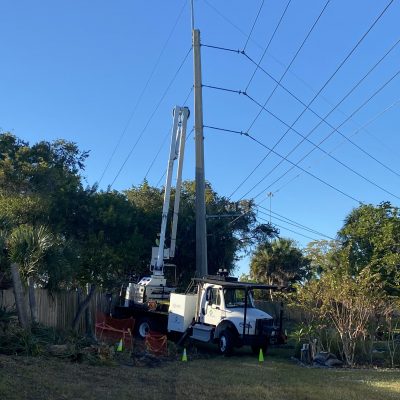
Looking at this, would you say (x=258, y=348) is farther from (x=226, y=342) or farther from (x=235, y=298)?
(x=235, y=298)

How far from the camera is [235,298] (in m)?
19.8

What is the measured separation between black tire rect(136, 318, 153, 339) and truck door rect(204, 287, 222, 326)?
10.7 ft

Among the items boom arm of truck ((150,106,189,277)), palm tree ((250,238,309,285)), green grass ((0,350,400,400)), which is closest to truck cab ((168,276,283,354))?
green grass ((0,350,400,400))

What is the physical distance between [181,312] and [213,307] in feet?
4.69

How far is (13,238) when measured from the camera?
15117 millimetres

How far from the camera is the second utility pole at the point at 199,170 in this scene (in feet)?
78.0

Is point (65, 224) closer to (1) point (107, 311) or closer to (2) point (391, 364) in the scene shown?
(1) point (107, 311)

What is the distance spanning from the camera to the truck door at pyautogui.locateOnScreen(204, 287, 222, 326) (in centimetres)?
1945

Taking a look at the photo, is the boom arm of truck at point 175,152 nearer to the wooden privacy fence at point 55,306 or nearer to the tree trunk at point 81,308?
the wooden privacy fence at point 55,306

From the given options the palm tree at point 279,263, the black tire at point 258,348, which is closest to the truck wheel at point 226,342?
the black tire at point 258,348

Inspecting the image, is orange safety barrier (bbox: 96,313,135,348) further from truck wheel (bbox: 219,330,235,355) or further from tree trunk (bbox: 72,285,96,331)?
truck wheel (bbox: 219,330,235,355)

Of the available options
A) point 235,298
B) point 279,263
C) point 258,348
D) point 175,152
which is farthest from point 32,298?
point 279,263

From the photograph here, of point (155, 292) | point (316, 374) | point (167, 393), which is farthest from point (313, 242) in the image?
point (167, 393)

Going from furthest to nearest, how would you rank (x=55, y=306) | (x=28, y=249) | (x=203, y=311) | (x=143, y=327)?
(x=143, y=327) → (x=203, y=311) → (x=55, y=306) → (x=28, y=249)
